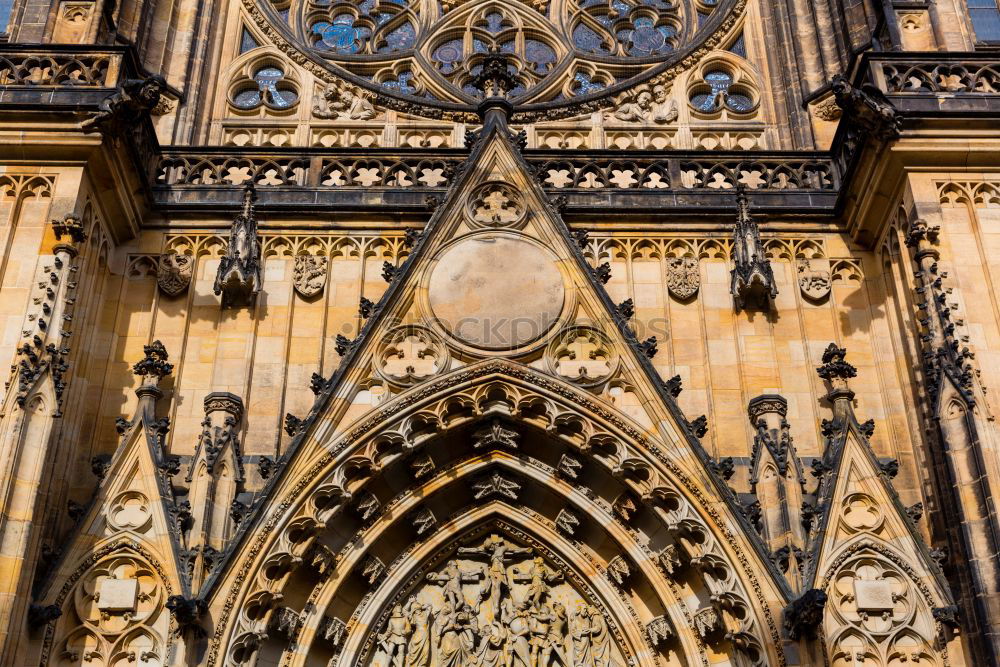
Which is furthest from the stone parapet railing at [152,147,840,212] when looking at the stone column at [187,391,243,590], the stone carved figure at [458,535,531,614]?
the stone carved figure at [458,535,531,614]

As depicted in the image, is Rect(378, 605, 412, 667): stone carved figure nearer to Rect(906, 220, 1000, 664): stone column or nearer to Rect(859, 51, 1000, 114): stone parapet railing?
Rect(906, 220, 1000, 664): stone column

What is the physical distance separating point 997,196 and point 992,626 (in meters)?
4.30

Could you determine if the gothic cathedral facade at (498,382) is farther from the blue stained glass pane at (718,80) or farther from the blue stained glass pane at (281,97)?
the blue stained glass pane at (718,80)

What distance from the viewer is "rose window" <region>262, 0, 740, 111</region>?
16250 mm

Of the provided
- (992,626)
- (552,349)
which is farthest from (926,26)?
(992,626)

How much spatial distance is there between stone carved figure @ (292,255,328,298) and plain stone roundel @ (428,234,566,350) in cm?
122

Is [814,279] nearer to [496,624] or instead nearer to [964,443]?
[964,443]

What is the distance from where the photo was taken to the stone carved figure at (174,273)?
1341 centimetres

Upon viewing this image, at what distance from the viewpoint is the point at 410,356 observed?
Answer: 1273 centimetres

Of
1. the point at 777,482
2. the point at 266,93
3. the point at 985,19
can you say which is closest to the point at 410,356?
the point at 777,482

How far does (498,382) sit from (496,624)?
223 cm

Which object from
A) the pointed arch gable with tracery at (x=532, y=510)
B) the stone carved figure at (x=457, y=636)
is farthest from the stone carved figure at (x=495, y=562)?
the pointed arch gable with tracery at (x=532, y=510)

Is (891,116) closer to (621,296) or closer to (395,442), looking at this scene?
(621,296)

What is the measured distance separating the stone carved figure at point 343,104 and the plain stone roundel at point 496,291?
3310 mm
